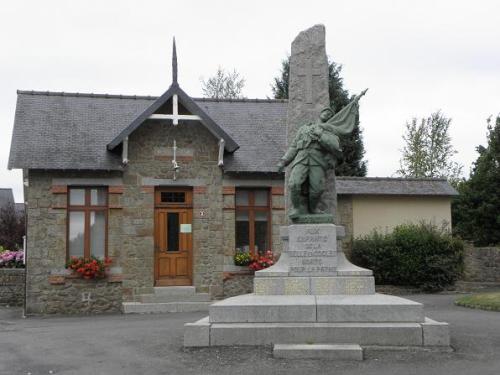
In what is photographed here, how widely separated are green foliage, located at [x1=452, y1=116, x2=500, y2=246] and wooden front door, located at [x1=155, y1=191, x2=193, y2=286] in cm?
1245

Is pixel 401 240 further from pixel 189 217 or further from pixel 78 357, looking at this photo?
pixel 78 357

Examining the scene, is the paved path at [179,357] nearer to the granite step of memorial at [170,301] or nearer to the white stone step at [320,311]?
the white stone step at [320,311]

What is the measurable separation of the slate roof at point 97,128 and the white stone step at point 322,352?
361 inches

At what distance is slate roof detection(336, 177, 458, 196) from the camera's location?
19.9m

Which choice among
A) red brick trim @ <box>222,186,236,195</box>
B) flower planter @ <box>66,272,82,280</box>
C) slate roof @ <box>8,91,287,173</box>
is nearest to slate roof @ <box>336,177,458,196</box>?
slate roof @ <box>8,91,287,173</box>

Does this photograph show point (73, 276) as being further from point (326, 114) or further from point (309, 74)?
point (326, 114)

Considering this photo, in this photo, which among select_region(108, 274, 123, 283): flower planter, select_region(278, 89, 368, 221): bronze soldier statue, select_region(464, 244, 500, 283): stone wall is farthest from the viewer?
select_region(464, 244, 500, 283): stone wall

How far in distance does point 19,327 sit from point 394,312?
7.50 metres

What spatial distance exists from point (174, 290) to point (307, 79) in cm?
737

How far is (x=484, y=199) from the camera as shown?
24.2 meters

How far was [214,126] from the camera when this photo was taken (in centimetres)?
1596

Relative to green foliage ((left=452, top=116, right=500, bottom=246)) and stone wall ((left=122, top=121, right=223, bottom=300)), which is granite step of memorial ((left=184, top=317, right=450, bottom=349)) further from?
green foliage ((left=452, top=116, right=500, bottom=246))

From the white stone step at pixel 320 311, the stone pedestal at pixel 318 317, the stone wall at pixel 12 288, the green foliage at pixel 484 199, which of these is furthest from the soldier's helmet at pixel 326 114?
the green foliage at pixel 484 199

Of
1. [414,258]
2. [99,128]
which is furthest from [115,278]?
[414,258]
